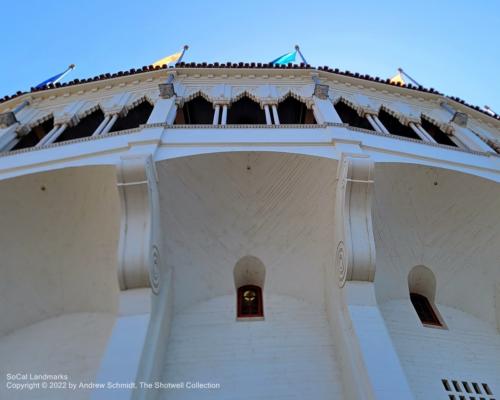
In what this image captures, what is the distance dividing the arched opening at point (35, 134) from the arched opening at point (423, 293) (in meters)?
9.66

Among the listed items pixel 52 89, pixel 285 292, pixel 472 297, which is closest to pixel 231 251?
pixel 285 292

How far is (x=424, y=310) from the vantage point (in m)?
7.86

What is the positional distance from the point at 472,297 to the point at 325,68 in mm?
7317

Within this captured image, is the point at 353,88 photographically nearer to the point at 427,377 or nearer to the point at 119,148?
the point at 119,148

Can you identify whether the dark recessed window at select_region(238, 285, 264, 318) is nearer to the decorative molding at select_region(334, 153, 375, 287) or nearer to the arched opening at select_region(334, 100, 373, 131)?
the decorative molding at select_region(334, 153, 375, 287)

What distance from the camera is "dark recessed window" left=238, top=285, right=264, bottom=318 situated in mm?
7305

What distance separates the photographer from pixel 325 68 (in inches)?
465

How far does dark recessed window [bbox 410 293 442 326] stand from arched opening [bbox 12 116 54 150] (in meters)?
9.86

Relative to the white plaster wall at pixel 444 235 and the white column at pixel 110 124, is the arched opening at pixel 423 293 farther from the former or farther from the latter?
the white column at pixel 110 124

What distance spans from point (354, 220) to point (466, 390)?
10.1 ft

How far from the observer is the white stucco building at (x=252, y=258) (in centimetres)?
612

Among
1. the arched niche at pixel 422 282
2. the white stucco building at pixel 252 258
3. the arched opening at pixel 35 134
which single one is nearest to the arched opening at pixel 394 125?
the white stucco building at pixel 252 258

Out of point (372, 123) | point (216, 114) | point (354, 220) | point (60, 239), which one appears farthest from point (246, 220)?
point (372, 123)

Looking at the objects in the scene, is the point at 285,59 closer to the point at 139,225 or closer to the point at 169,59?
the point at 169,59
